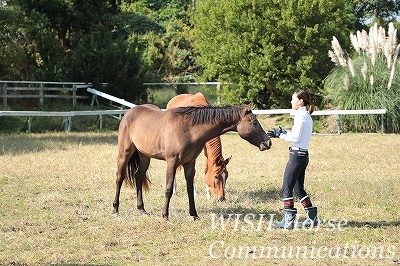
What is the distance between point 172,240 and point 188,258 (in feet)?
2.51

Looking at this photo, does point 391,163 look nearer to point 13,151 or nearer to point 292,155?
point 292,155

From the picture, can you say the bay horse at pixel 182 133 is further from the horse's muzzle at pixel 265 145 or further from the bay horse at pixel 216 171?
the bay horse at pixel 216 171

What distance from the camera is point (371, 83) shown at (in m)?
19.6

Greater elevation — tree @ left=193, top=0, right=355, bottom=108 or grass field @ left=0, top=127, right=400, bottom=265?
tree @ left=193, top=0, right=355, bottom=108

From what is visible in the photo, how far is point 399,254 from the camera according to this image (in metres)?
6.92

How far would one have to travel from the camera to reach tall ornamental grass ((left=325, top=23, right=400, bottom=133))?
1962cm

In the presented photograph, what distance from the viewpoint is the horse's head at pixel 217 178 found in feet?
32.6

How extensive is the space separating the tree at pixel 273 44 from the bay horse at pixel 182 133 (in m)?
13.8

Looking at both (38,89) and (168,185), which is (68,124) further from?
(168,185)

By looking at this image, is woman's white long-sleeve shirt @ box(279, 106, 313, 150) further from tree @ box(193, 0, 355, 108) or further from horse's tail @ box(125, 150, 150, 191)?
tree @ box(193, 0, 355, 108)

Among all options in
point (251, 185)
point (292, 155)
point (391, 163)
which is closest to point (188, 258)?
point (292, 155)

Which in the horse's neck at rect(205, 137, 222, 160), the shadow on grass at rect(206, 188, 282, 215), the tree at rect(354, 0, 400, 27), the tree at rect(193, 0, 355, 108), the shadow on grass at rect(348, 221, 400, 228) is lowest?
the shadow on grass at rect(206, 188, 282, 215)

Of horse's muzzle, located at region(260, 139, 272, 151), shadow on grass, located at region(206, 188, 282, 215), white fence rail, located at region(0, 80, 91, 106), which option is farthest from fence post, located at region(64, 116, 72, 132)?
horse's muzzle, located at region(260, 139, 272, 151)

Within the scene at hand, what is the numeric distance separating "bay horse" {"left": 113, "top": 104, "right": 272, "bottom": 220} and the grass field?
0.73 metres
